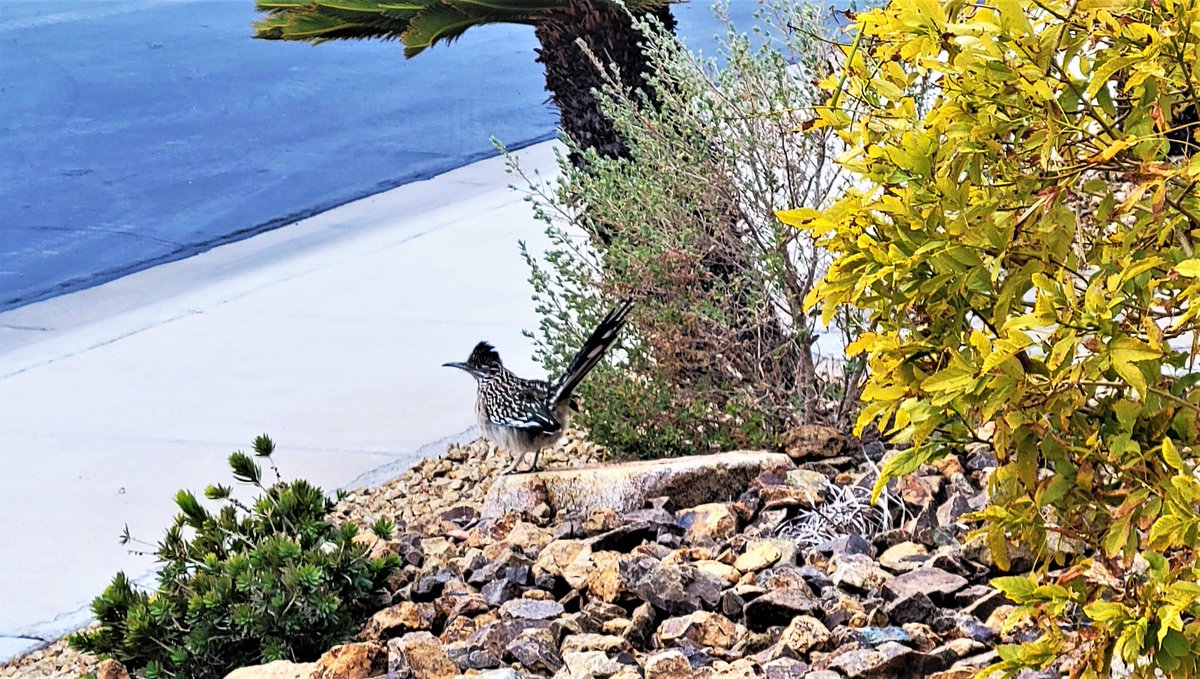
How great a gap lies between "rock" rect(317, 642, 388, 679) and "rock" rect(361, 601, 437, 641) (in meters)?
0.25

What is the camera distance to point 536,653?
3279 millimetres

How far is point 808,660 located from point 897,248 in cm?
134

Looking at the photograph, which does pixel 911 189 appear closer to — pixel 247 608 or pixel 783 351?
pixel 247 608

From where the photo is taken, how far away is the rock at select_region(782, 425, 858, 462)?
465 centimetres

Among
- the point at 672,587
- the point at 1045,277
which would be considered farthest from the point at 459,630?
the point at 1045,277

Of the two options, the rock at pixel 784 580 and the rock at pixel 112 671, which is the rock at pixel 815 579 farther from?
the rock at pixel 112 671

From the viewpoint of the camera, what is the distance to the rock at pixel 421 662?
10.9 ft

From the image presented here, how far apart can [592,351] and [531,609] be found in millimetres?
1290

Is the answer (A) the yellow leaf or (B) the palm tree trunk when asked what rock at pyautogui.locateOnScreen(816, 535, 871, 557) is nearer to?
(A) the yellow leaf

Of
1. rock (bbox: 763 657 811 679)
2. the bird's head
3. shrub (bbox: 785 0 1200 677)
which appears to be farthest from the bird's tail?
shrub (bbox: 785 0 1200 677)

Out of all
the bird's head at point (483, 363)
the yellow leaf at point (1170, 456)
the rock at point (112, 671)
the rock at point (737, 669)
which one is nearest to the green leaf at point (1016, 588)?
the yellow leaf at point (1170, 456)

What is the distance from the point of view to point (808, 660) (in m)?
3.22

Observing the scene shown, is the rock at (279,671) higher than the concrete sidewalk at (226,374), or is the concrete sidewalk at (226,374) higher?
the concrete sidewalk at (226,374)

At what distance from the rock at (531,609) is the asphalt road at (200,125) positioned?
4161 millimetres
